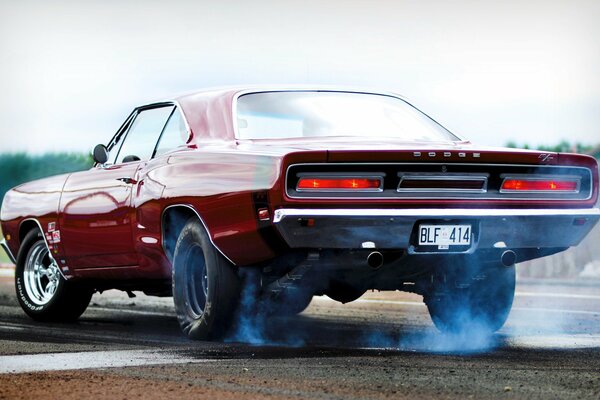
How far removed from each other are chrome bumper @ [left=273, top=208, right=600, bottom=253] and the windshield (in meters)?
0.95

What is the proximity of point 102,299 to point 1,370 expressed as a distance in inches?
268

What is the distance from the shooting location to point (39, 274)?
9.79m

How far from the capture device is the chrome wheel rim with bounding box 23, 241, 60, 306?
9641mm

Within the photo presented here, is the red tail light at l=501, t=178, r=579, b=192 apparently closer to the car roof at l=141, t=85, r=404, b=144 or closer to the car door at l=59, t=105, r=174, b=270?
the car roof at l=141, t=85, r=404, b=144

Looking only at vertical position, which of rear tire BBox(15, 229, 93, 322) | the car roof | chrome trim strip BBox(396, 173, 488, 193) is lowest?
rear tire BBox(15, 229, 93, 322)

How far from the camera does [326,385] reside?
17.7ft

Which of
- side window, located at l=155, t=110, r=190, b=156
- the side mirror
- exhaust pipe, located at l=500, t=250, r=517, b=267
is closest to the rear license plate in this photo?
exhaust pipe, located at l=500, t=250, r=517, b=267

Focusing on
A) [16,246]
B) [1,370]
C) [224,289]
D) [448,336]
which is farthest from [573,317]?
[1,370]

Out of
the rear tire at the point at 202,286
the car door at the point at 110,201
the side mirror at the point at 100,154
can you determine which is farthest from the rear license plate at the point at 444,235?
the side mirror at the point at 100,154

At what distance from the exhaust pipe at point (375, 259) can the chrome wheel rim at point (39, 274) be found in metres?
3.70

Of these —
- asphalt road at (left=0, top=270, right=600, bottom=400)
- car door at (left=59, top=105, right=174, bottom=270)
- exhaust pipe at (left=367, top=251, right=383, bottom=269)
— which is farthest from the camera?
car door at (left=59, top=105, right=174, bottom=270)

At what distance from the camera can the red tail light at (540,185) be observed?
22.8ft

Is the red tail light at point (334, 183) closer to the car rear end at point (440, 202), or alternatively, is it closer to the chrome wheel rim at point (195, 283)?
the car rear end at point (440, 202)

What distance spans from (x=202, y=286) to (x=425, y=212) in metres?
1.59
